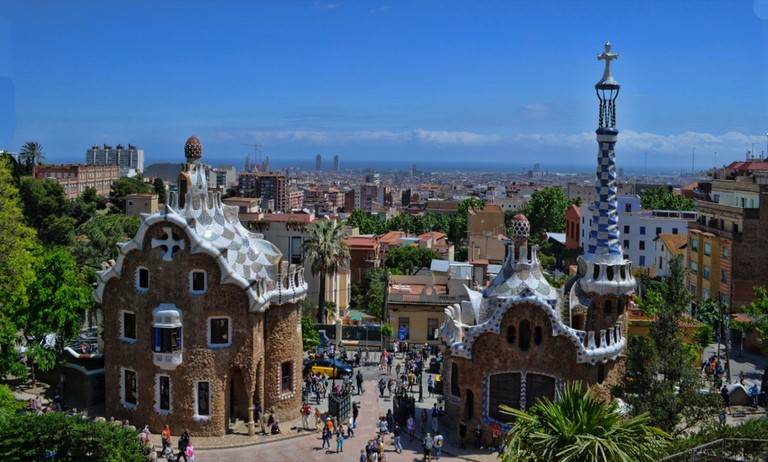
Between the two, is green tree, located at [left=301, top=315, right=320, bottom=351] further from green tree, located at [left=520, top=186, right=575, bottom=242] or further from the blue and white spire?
green tree, located at [left=520, top=186, right=575, bottom=242]

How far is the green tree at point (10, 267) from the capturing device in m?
32.0

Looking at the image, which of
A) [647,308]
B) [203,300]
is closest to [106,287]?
[203,300]

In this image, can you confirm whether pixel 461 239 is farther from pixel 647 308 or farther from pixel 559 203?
pixel 647 308

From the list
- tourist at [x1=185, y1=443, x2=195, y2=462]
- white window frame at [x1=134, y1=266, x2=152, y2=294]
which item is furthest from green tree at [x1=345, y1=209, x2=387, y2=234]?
tourist at [x1=185, y1=443, x2=195, y2=462]

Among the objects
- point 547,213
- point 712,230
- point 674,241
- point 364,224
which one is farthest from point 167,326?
point 547,213

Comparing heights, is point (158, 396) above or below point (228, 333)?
below

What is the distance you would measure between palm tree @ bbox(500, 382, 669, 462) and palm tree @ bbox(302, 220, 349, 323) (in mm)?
28729

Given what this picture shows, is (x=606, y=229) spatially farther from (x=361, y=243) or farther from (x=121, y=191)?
(x=121, y=191)

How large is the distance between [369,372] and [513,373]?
1297 centimetres

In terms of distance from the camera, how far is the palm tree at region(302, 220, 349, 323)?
48344 millimetres

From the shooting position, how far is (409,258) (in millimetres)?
71062

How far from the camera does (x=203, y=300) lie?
31594 mm

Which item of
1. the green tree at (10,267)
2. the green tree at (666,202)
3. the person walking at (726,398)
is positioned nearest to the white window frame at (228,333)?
the green tree at (10,267)

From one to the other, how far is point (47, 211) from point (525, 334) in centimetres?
4676
